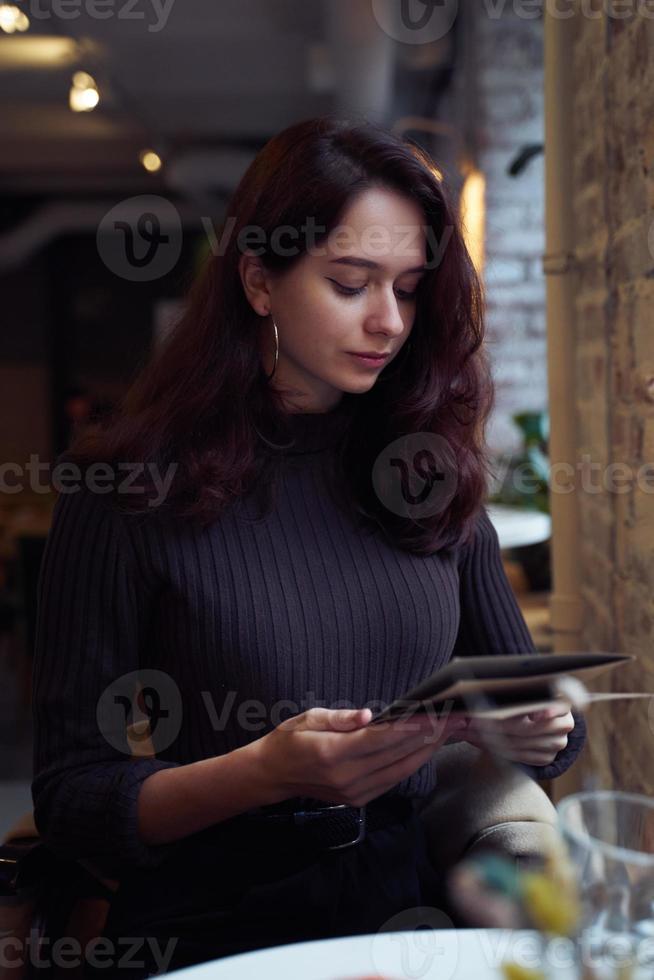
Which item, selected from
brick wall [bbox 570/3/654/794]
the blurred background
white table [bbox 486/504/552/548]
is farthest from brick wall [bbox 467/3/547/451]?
brick wall [bbox 570/3/654/794]

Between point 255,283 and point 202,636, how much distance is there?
0.49 m

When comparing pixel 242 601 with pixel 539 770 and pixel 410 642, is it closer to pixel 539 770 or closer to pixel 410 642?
pixel 410 642

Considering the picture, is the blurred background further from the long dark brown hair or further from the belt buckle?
the belt buckle

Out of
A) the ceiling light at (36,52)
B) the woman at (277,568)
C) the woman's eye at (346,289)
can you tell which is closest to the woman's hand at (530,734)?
the woman at (277,568)

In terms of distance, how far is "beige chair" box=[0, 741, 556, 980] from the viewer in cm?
142

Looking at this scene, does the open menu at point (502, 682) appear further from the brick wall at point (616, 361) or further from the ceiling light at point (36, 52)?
the ceiling light at point (36, 52)

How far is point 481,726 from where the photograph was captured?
1.16 m

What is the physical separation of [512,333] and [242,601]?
10.3 ft

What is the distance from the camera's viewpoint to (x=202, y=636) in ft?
4.69

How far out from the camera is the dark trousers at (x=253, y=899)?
131cm

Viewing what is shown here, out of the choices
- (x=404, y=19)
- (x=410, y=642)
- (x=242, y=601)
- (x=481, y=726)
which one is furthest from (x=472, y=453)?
(x=404, y=19)

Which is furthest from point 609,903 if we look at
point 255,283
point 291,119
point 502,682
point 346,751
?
point 291,119

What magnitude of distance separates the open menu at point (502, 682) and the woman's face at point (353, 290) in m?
0.61

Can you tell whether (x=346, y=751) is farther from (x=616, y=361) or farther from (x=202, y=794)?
(x=616, y=361)
